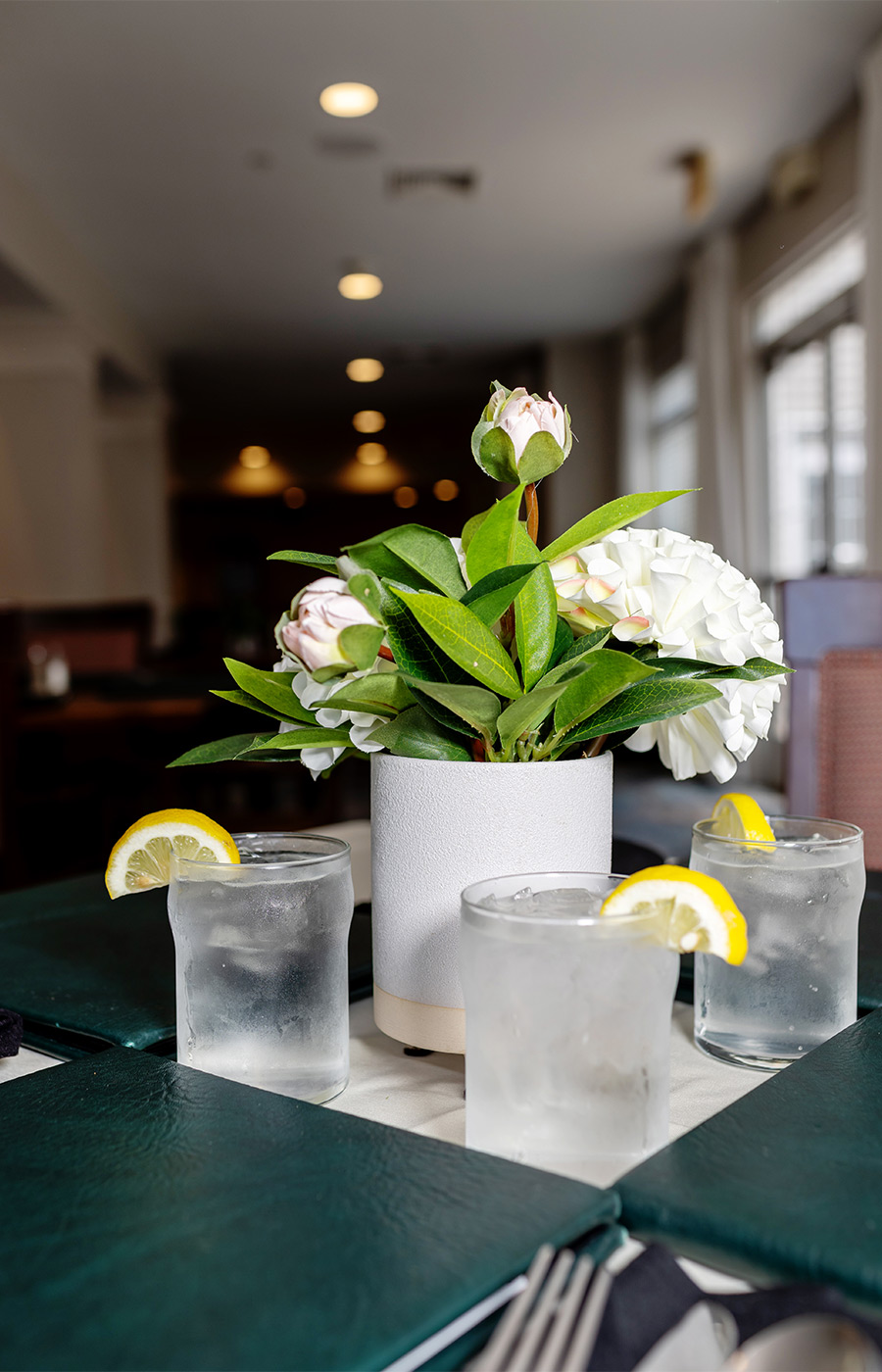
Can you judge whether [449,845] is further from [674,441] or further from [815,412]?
[674,441]

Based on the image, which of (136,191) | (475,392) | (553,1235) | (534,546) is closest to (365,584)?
(534,546)

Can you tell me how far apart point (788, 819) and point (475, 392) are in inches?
245

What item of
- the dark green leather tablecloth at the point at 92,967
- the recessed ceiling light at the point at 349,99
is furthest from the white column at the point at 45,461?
the dark green leather tablecloth at the point at 92,967

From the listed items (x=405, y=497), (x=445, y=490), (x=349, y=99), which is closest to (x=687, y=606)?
(x=349, y=99)

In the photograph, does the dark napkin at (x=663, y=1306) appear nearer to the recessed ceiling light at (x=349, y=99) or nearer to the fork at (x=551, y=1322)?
the fork at (x=551, y=1322)

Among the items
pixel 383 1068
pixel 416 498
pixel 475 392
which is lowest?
pixel 383 1068

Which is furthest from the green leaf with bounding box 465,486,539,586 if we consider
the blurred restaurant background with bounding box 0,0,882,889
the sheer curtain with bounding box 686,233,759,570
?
the sheer curtain with bounding box 686,233,759,570

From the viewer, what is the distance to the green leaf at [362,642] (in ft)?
1.59

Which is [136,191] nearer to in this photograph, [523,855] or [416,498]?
[416,498]

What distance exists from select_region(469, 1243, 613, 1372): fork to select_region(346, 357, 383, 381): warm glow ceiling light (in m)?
6.46

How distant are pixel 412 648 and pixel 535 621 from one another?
6 centimetres

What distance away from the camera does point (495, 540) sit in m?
0.52

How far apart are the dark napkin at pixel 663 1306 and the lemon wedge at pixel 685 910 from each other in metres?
0.13

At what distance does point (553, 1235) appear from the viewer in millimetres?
361
